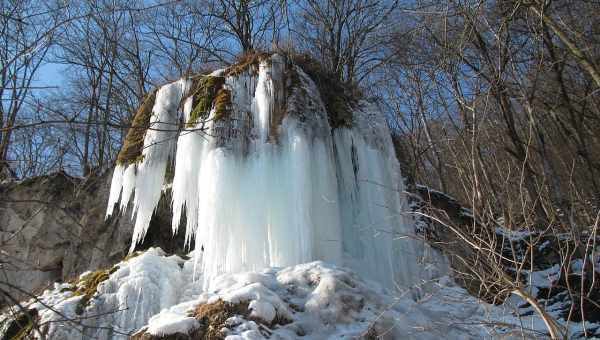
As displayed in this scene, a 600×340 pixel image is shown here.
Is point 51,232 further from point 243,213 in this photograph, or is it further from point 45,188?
point 243,213

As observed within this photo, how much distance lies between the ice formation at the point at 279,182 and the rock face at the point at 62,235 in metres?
1.98

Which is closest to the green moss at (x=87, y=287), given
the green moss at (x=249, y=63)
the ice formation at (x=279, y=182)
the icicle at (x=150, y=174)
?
the icicle at (x=150, y=174)

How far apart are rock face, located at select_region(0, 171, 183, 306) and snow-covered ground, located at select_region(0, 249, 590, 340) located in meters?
2.61

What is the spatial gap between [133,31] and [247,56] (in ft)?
25.0

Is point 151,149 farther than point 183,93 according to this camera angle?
No

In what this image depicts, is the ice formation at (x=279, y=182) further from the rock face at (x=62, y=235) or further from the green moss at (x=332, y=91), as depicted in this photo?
the rock face at (x=62, y=235)

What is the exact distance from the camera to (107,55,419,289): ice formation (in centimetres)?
520

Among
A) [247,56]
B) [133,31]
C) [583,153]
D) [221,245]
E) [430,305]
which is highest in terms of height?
Result: [133,31]

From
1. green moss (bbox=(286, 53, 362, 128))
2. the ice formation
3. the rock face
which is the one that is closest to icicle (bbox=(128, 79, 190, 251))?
the ice formation

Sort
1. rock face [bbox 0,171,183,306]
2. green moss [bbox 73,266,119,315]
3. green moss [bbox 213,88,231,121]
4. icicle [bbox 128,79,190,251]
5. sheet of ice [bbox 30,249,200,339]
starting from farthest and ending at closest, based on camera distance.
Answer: rock face [bbox 0,171,183,306] < icicle [bbox 128,79,190,251] < green moss [bbox 213,88,231,121] < green moss [bbox 73,266,119,315] < sheet of ice [bbox 30,249,200,339]

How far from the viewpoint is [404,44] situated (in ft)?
34.7

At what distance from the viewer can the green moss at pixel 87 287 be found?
484 centimetres

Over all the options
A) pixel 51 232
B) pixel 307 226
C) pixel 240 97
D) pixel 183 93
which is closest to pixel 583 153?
pixel 307 226

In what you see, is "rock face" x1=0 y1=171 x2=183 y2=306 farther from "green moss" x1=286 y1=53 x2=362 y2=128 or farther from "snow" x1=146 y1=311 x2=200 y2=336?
"snow" x1=146 y1=311 x2=200 y2=336
